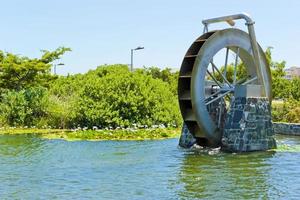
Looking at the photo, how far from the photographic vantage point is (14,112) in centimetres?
2431

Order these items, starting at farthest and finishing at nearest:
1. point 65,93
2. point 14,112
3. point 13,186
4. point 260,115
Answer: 1. point 65,93
2. point 14,112
3. point 260,115
4. point 13,186

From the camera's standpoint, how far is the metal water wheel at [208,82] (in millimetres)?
16438

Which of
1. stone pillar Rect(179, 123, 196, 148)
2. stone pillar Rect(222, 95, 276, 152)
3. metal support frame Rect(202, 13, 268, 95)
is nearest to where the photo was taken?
stone pillar Rect(222, 95, 276, 152)

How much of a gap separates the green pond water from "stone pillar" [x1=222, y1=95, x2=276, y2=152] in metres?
0.48

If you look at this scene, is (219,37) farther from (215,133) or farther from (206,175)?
(206,175)

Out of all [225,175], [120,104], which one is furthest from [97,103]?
[225,175]

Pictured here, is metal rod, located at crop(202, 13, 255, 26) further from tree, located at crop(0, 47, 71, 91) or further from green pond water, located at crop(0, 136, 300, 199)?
tree, located at crop(0, 47, 71, 91)

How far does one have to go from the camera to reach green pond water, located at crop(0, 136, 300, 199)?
9.90 metres

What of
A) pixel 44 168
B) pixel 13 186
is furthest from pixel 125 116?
pixel 13 186

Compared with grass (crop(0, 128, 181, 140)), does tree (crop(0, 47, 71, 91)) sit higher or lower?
higher

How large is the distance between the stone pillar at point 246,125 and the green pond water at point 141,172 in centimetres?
48

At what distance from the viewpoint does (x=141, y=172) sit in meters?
12.1

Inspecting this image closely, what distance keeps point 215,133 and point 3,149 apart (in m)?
6.37

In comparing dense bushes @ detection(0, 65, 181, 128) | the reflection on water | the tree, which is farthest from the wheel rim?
the tree
